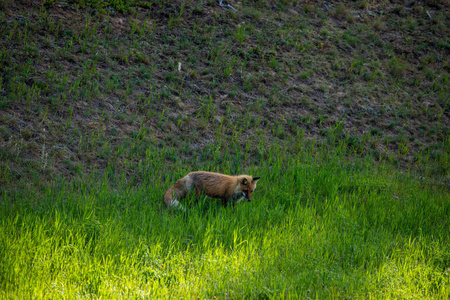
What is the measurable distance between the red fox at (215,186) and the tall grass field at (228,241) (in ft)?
1.23

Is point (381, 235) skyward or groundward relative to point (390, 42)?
groundward

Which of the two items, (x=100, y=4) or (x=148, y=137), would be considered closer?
(x=148, y=137)

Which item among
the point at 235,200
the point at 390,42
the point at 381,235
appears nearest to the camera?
the point at 381,235

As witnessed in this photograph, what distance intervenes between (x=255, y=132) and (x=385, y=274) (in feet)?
22.1

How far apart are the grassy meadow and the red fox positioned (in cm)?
33

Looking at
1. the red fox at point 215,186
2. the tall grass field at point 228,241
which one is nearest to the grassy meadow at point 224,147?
the tall grass field at point 228,241

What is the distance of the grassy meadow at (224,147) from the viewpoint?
19.2 feet

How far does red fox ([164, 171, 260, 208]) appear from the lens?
814 cm

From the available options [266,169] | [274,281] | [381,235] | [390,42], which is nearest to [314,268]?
[274,281]

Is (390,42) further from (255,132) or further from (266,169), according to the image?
(266,169)

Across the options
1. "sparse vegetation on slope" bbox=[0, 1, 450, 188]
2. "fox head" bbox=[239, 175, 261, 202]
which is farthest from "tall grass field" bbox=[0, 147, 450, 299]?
"sparse vegetation on slope" bbox=[0, 1, 450, 188]

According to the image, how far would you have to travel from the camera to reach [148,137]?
10.6 m

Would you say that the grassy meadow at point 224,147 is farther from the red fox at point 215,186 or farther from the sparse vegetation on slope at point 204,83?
the red fox at point 215,186

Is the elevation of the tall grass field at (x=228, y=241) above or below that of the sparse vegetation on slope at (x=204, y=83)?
below
